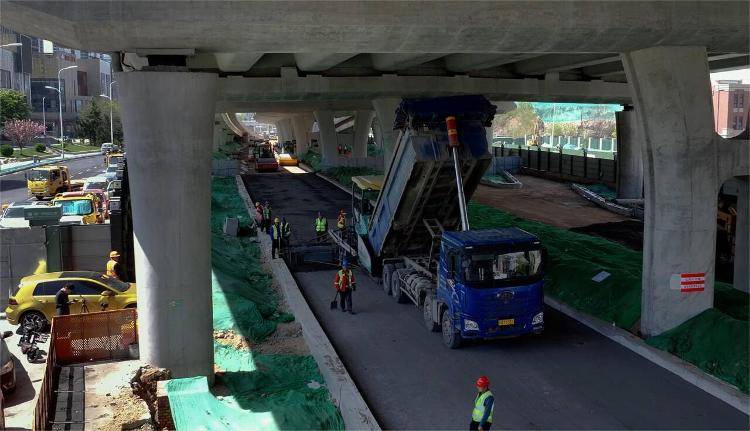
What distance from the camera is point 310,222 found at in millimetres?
34500

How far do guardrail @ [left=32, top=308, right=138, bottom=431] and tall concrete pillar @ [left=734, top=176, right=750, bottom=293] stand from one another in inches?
571

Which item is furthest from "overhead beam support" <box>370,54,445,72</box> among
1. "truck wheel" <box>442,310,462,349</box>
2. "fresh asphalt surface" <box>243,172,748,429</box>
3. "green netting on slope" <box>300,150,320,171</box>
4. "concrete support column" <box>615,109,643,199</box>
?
"green netting on slope" <box>300,150,320,171</box>

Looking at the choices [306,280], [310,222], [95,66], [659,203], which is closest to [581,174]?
[310,222]

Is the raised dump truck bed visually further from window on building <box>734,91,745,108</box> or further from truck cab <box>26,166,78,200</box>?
window on building <box>734,91,745,108</box>

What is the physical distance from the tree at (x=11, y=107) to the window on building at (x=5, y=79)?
66.1 ft

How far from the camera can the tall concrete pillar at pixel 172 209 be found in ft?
38.9

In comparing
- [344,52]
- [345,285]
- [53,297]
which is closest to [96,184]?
[53,297]

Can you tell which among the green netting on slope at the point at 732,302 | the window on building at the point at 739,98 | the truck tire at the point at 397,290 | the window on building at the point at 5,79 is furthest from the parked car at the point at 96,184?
the window on building at the point at 5,79

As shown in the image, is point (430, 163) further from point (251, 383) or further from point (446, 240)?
point (251, 383)

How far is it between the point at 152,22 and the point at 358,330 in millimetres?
9171

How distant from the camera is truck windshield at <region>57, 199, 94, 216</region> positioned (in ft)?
97.0

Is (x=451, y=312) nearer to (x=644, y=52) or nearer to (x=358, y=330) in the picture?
(x=358, y=330)

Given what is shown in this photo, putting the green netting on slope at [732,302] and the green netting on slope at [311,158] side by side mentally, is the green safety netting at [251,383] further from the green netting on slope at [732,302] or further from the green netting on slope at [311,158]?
the green netting on slope at [311,158]

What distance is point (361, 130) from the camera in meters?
69.1
